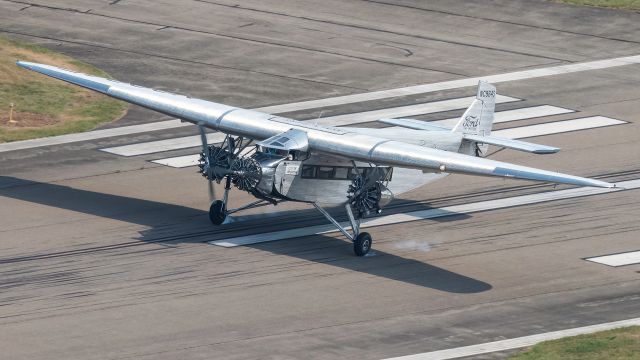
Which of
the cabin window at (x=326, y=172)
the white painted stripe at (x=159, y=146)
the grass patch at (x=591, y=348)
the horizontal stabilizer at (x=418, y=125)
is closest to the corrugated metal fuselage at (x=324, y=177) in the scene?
the cabin window at (x=326, y=172)

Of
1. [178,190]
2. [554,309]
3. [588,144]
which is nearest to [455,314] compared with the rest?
[554,309]

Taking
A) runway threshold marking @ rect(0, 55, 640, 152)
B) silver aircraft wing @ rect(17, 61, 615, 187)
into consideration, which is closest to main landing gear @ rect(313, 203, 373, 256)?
silver aircraft wing @ rect(17, 61, 615, 187)

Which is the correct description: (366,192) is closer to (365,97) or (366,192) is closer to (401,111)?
(401,111)

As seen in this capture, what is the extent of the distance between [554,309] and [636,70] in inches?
930

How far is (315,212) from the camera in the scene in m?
36.0

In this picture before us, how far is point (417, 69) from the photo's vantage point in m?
51.0

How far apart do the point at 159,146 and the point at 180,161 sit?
1.91m

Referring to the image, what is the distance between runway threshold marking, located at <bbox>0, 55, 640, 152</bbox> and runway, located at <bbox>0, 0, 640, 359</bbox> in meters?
0.13

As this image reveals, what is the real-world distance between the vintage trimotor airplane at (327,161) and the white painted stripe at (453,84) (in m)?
11.0

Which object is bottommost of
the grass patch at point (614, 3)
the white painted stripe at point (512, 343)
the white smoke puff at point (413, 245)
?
the white painted stripe at point (512, 343)

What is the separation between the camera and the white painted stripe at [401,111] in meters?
44.8

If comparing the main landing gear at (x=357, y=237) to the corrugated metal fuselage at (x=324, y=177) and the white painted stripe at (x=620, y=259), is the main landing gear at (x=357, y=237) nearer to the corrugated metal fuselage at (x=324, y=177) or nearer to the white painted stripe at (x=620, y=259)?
the corrugated metal fuselage at (x=324, y=177)

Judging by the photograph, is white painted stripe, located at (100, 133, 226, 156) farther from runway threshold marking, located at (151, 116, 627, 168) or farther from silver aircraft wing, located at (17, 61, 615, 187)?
silver aircraft wing, located at (17, 61, 615, 187)

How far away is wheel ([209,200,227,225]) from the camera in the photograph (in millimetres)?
34344
